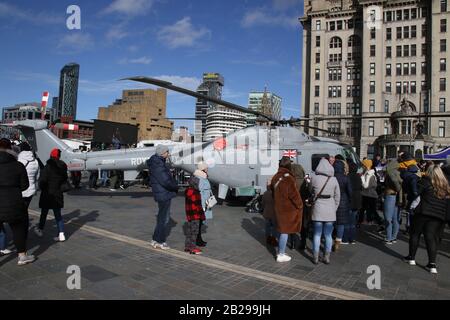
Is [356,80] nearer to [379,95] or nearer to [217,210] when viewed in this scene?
[379,95]

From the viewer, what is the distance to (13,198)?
4.91 m

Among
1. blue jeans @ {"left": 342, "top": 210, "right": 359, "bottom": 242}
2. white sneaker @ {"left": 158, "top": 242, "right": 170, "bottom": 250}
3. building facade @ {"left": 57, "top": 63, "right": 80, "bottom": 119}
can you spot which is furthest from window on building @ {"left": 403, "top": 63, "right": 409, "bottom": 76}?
building facade @ {"left": 57, "top": 63, "right": 80, "bottom": 119}

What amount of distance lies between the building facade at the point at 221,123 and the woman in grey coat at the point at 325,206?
4083 millimetres

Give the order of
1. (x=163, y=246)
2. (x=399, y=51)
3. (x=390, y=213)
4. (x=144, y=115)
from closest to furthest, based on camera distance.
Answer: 1. (x=163, y=246)
2. (x=390, y=213)
3. (x=399, y=51)
4. (x=144, y=115)

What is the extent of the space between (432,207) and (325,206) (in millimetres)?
1746

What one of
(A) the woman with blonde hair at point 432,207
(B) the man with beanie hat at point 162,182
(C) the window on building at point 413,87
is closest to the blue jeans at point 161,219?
(B) the man with beanie hat at point 162,182

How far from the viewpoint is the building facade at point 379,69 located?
53.7 metres

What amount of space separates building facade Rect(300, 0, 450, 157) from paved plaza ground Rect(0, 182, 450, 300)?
45876mm

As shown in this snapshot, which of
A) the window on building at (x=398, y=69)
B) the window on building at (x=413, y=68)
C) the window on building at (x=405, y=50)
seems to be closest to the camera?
the window on building at (x=413, y=68)

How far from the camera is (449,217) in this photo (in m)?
5.90

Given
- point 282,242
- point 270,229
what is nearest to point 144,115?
point 270,229

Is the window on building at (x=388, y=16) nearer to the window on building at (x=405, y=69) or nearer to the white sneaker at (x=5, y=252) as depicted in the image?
the window on building at (x=405, y=69)

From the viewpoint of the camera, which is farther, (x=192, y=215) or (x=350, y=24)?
(x=350, y=24)

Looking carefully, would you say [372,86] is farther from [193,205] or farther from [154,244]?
[154,244]
